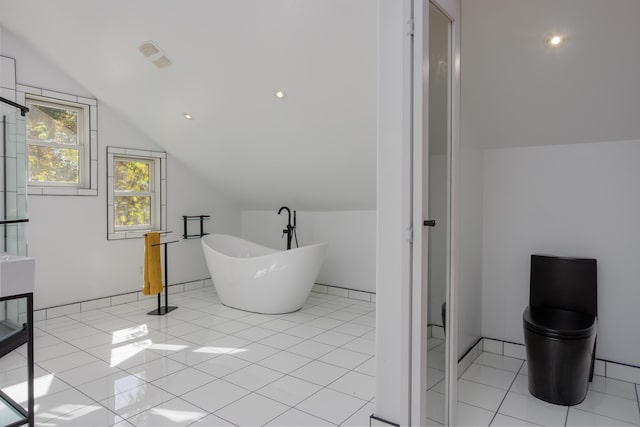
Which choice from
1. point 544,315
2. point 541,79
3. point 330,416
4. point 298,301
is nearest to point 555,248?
point 544,315

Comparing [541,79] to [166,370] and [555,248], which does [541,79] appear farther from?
[166,370]

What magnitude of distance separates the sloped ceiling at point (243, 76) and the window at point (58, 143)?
0.37m

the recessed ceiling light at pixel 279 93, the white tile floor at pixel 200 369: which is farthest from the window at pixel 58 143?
the recessed ceiling light at pixel 279 93

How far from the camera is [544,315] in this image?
2572 mm

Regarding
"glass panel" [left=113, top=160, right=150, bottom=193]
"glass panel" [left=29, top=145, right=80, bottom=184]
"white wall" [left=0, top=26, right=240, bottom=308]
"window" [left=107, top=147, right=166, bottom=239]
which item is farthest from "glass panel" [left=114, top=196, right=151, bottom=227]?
"glass panel" [left=29, top=145, right=80, bottom=184]

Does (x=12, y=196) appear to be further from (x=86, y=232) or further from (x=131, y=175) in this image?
(x=131, y=175)

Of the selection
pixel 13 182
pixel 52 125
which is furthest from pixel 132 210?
pixel 13 182

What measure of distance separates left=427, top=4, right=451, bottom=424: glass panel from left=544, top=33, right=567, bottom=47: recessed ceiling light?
65cm

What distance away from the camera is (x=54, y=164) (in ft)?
12.9

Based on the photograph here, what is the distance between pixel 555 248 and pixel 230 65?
276 cm

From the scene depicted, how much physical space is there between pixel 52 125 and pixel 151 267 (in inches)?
67.4

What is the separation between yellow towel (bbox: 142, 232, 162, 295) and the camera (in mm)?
3990

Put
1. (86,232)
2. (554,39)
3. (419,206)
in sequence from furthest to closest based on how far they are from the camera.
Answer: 1. (86,232)
2. (554,39)
3. (419,206)

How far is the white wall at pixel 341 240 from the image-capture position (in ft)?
14.9
